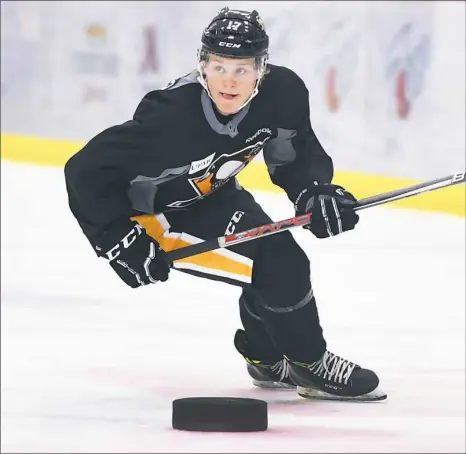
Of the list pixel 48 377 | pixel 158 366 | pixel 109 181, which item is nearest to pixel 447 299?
pixel 158 366

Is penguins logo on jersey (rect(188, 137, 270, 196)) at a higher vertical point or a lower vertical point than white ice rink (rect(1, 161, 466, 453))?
higher

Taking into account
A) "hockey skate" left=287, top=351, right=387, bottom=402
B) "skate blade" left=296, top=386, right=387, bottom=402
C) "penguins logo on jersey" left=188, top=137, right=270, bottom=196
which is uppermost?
"penguins logo on jersey" left=188, top=137, right=270, bottom=196

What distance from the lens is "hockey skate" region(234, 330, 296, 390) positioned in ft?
10.4

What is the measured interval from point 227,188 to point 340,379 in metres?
0.48

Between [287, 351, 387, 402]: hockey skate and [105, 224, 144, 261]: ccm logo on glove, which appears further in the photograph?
[287, 351, 387, 402]: hockey skate

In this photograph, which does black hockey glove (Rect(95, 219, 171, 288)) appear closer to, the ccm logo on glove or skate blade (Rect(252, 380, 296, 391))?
the ccm logo on glove

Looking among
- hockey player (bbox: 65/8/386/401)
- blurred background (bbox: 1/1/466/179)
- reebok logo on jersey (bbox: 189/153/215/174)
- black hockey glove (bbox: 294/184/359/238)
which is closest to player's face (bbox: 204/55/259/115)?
Result: hockey player (bbox: 65/8/386/401)

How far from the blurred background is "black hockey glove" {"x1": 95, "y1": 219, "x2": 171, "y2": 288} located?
7.88 feet

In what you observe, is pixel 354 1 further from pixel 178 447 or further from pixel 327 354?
pixel 178 447

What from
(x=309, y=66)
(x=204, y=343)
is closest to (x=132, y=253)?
(x=204, y=343)

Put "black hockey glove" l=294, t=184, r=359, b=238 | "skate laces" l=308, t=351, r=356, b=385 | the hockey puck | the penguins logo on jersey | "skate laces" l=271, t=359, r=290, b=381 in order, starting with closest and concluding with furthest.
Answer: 1. the hockey puck
2. "black hockey glove" l=294, t=184, r=359, b=238
3. the penguins logo on jersey
4. "skate laces" l=308, t=351, r=356, b=385
5. "skate laces" l=271, t=359, r=290, b=381

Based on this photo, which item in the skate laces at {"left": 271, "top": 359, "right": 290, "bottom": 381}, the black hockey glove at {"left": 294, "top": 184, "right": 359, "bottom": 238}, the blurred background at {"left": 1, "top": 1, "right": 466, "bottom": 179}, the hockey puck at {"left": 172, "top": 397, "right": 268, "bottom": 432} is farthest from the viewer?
the blurred background at {"left": 1, "top": 1, "right": 466, "bottom": 179}

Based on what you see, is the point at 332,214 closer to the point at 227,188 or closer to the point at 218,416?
the point at 227,188

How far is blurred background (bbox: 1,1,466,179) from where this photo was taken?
5.29m
